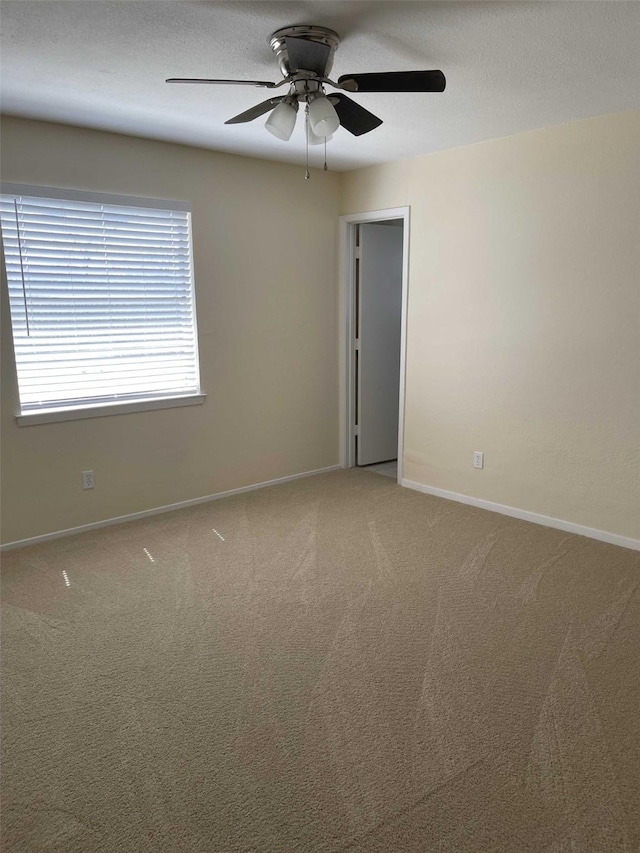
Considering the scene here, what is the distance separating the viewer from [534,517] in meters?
4.10

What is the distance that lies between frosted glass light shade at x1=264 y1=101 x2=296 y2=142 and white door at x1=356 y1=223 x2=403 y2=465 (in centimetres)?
264

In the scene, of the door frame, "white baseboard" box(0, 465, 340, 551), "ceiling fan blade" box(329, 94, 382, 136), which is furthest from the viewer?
the door frame

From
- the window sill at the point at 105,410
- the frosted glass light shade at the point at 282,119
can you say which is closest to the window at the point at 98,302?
the window sill at the point at 105,410

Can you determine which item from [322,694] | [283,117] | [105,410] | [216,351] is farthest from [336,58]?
[322,694]

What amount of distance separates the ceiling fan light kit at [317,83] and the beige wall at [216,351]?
5.13 feet

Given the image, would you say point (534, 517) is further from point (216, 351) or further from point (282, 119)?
point (282, 119)

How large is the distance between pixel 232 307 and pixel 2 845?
348 centimetres

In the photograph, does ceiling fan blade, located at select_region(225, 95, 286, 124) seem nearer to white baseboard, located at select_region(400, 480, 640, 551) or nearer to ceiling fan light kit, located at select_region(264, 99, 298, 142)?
ceiling fan light kit, located at select_region(264, 99, 298, 142)

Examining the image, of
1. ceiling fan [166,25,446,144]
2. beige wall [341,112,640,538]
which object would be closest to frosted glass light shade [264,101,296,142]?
ceiling fan [166,25,446,144]

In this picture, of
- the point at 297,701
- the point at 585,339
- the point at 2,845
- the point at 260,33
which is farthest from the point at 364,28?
the point at 2,845

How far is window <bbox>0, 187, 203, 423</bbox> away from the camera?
3.58 meters

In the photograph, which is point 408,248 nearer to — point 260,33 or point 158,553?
point 260,33

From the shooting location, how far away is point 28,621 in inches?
115

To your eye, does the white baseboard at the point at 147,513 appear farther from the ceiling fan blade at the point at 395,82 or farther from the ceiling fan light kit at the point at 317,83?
the ceiling fan blade at the point at 395,82
